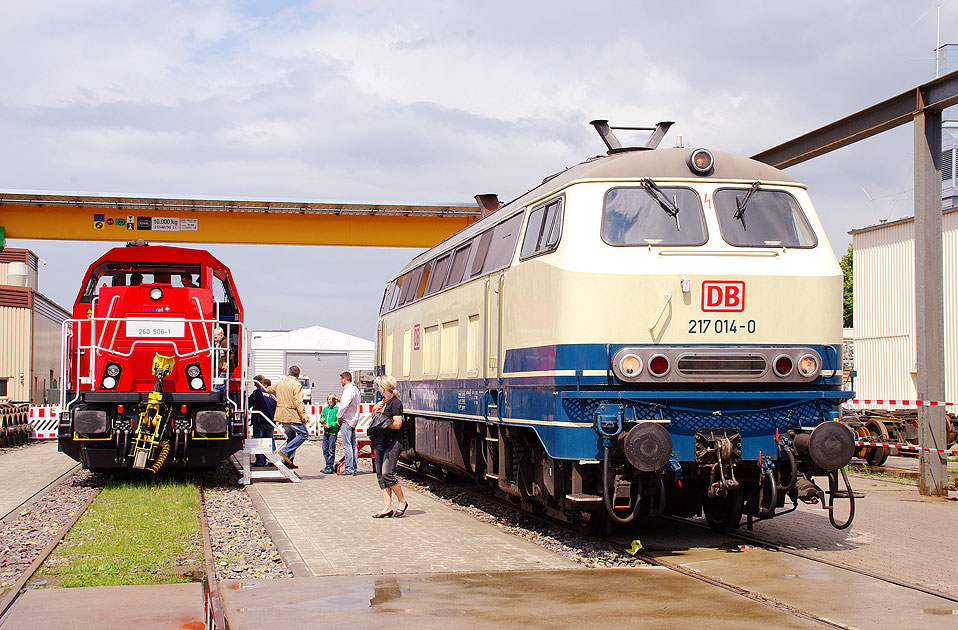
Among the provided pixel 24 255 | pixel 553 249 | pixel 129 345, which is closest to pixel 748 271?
pixel 553 249

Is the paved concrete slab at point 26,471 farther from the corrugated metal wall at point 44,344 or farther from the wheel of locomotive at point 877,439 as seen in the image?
the wheel of locomotive at point 877,439

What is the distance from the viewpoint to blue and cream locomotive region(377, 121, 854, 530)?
8.59 m

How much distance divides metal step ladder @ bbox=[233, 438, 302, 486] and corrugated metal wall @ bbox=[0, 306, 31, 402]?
19.8m

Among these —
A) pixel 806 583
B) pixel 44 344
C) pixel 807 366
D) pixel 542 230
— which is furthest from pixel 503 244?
pixel 44 344

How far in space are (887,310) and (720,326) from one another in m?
22.4

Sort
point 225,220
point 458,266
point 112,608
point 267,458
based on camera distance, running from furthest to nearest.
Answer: point 225,220, point 267,458, point 458,266, point 112,608

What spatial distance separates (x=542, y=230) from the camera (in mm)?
9656

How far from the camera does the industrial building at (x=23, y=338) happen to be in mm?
32562

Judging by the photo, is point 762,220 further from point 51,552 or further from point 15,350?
point 15,350

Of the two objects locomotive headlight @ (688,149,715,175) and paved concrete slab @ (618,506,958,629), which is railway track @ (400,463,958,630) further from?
locomotive headlight @ (688,149,715,175)

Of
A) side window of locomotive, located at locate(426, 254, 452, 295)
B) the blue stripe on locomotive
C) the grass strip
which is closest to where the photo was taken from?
the grass strip

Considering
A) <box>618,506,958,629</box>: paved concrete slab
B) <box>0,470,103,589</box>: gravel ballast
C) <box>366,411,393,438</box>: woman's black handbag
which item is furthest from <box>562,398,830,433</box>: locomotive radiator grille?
<box>0,470,103,589</box>: gravel ballast

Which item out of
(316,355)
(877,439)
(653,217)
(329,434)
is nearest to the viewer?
(653,217)

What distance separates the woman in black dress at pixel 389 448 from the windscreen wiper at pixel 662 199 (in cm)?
411
